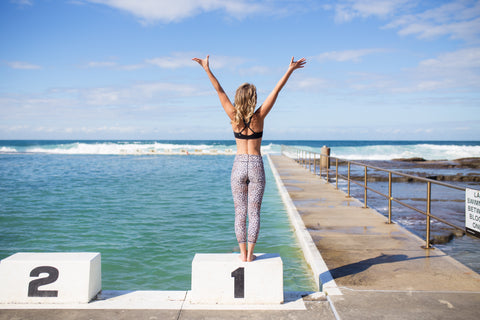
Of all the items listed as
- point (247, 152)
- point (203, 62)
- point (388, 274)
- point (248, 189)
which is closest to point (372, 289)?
point (388, 274)

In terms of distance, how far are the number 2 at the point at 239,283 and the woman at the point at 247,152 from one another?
0.40 feet

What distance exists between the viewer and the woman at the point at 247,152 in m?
3.22

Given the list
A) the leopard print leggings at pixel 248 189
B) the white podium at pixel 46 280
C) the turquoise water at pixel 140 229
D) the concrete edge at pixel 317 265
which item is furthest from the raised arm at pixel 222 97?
the turquoise water at pixel 140 229

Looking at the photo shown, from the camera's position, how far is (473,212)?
157 inches

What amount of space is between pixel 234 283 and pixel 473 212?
2.67 m

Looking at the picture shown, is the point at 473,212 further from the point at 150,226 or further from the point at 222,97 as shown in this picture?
the point at 150,226

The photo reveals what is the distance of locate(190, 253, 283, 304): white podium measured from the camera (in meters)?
3.23

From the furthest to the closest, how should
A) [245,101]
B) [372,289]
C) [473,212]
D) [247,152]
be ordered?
[473,212]
[372,289]
[247,152]
[245,101]

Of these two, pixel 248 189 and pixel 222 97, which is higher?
pixel 222 97

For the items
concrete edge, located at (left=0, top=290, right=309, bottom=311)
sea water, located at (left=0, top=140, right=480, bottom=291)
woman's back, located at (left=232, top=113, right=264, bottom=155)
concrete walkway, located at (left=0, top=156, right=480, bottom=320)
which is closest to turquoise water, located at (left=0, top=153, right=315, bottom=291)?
sea water, located at (left=0, top=140, right=480, bottom=291)

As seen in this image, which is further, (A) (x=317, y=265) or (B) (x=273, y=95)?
(A) (x=317, y=265)

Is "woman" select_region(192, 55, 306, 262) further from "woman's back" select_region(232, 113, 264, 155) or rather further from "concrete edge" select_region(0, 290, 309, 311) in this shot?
"concrete edge" select_region(0, 290, 309, 311)

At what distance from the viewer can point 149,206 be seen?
10883 mm

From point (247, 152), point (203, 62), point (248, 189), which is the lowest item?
point (248, 189)
